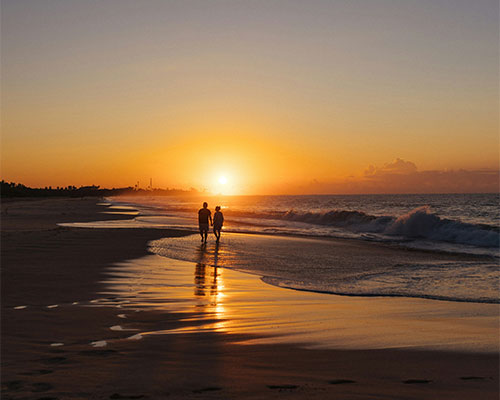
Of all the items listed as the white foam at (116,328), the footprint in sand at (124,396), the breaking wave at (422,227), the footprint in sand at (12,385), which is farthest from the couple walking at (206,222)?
the footprint in sand at (124,396)

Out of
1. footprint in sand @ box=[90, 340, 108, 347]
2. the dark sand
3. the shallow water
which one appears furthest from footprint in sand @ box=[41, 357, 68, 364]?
the shallow water

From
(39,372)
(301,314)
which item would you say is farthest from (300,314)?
(39,372)

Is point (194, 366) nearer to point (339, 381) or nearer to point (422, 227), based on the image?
point (339, 381)

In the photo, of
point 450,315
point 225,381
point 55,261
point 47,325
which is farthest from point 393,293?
point 55,261

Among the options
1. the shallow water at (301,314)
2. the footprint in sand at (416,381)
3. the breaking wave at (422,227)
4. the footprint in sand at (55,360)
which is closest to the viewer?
the footprint in sand at (416,381)

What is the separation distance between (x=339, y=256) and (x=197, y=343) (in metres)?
12.6

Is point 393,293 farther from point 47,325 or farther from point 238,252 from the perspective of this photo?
point 238,252

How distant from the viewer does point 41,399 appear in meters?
4.17

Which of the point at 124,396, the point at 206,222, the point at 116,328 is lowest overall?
the point at 116,328

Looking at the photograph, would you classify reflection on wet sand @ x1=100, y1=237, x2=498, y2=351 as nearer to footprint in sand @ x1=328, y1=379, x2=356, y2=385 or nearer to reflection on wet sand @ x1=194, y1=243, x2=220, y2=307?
reflection on wet sand @ x1=194, y1=243, x2=220, y2=307

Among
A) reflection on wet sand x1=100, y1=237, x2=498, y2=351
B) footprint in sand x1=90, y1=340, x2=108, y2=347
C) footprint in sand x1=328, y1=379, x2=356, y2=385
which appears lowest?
reflection on wet sand x1=100, y1=237, x2=498, y2=351

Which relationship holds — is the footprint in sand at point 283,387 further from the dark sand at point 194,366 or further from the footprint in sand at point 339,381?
the footprint in sand at point 339,381

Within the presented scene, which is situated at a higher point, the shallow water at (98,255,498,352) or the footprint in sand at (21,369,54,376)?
the footprint in sand at (21,369,54,376)

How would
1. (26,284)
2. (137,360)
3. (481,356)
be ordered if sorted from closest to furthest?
(137,360), (481,356), (26,284)
